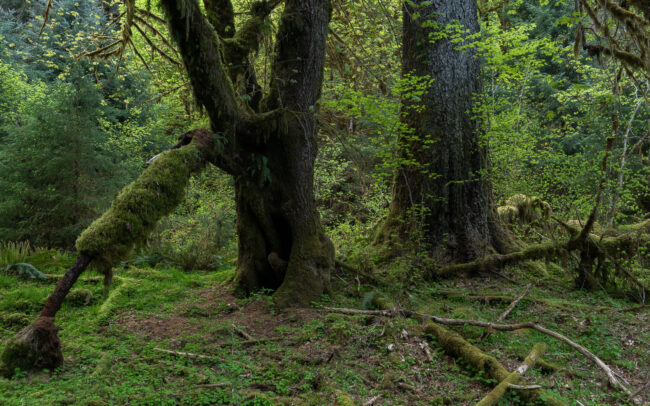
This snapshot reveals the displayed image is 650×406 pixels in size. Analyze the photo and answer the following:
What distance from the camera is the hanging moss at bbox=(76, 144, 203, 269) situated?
125 inches

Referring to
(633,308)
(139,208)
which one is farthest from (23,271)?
(633,308)

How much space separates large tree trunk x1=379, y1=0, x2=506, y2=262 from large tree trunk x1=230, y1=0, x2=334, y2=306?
2.13 meters

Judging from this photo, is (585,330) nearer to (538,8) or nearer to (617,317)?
(617,317)

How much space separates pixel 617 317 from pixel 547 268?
2.56 m

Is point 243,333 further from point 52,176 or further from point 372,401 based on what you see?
point 52,176

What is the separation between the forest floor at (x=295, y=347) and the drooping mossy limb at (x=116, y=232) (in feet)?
0.65

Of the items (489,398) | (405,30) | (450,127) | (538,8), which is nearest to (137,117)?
(405,30)

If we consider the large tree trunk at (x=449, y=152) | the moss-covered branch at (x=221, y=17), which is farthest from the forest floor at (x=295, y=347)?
the moss-covered branch at (x=221, y=17)

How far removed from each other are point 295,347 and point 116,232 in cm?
203

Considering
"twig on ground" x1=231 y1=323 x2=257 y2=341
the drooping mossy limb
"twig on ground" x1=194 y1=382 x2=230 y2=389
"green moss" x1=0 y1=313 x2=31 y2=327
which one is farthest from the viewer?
"green moss" x1=0 y1=313 x2=31 y2=327

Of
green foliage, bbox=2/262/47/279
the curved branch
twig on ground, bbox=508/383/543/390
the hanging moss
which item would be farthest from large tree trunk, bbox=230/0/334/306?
green foliage, bbox=2/262/47/279

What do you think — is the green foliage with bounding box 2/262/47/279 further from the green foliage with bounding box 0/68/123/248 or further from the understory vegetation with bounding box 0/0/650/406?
the green foliage with bounding box 0/68/123/248

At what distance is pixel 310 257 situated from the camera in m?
4.93

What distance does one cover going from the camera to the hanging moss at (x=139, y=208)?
125 inches
